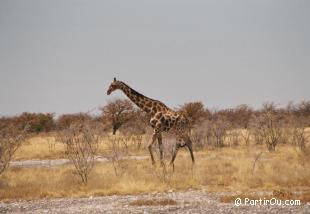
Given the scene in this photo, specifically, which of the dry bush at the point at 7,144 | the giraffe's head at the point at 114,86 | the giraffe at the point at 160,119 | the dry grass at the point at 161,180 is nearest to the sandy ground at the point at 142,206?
the dry grass at the point at 161,180

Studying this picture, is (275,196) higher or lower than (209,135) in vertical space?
lower

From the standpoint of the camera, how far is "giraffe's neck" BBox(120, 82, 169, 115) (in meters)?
18.6

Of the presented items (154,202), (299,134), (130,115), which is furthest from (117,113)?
(154,202)

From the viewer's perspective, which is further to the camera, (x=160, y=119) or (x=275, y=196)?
(x=160, y=119)

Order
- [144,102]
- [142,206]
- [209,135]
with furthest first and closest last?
[209,135], [144,102], [142,206]

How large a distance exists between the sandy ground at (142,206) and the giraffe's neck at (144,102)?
675 centimetres

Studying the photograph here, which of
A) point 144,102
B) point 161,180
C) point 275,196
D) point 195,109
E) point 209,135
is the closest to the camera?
point 275,196

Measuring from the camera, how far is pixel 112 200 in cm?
1138

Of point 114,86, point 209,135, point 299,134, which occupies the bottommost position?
point 299,134

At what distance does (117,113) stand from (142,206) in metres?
36.0

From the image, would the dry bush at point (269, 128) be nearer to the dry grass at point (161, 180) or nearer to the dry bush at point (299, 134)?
the dry bush at point (299, 134)

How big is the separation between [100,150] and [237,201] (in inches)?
726

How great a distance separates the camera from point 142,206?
10211 mm

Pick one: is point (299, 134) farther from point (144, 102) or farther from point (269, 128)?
point (144, 102)
